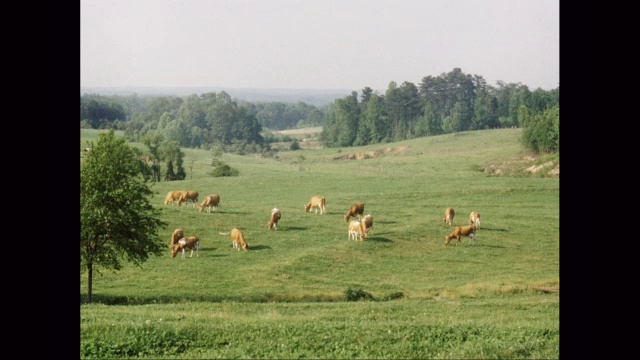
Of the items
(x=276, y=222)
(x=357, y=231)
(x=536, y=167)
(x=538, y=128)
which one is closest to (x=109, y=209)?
(x=276, y=222)

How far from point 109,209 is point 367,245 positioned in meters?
3.44

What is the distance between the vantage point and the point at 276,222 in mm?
9781

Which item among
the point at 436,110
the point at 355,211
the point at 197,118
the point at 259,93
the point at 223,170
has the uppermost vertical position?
the point at 259,93

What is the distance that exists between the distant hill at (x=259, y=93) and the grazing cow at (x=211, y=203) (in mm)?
1458

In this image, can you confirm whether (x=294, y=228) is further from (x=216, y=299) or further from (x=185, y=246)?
(x=216, y=299)

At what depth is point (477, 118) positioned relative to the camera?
34.1ft

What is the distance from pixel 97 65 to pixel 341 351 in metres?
5.75

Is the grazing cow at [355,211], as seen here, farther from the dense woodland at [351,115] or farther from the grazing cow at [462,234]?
the grazing cow at [462,234]

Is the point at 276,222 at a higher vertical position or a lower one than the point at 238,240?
higher

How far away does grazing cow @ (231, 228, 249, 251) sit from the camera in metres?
9.22

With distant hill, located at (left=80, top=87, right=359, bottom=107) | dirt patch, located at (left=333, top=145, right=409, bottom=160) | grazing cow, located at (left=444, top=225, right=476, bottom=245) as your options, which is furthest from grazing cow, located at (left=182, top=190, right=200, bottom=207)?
grazing cow, located at (left=444, top=225, right=476, bottom=245)

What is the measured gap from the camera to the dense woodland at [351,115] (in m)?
9.20
